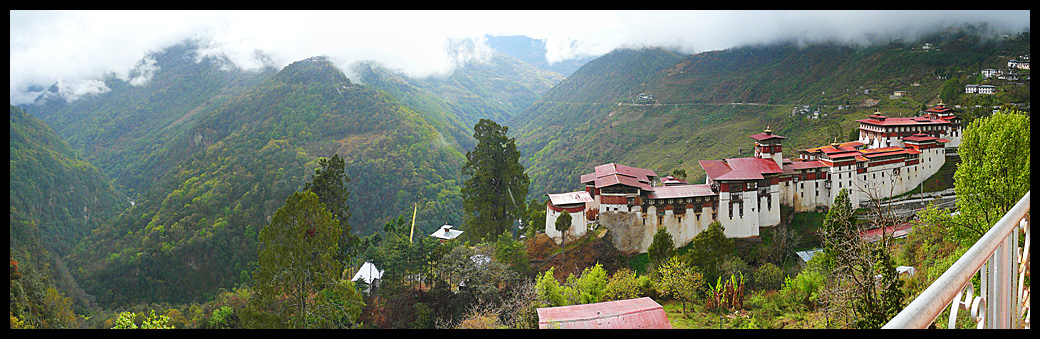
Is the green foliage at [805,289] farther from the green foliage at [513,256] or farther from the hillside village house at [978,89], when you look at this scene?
the hillside village house at [978,89]

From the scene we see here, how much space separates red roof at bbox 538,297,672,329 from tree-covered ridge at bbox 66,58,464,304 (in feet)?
34.3

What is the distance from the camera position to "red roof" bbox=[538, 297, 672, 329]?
8.31 meters

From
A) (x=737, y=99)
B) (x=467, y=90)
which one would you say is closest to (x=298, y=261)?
(x=737, y=99)

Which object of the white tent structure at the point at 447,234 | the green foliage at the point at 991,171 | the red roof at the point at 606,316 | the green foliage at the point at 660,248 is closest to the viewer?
the green foliage at the point at 991,171

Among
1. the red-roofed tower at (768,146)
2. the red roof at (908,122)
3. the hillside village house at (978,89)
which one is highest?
the hillside village house at (978,89)

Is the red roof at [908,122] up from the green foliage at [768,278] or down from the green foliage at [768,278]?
up

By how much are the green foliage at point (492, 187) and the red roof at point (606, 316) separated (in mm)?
4318

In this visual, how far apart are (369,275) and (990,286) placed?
37.0 feet

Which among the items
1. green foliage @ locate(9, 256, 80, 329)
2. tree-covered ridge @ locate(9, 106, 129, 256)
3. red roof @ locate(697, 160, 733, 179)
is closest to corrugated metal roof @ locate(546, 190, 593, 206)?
red roof @ locate(697, 160, 733, 179)

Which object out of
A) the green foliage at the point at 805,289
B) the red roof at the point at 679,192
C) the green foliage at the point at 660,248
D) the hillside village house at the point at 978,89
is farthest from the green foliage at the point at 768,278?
the hillside village house at the point at 978,89

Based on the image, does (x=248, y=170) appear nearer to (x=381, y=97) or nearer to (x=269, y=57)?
(x=381, y=97)

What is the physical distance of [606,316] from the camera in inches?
339

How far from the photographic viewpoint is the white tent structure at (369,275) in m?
11.3

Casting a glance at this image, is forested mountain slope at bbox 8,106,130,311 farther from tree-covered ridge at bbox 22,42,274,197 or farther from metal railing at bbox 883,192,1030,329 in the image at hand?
metal railing at bbox 883,192,1030,329
